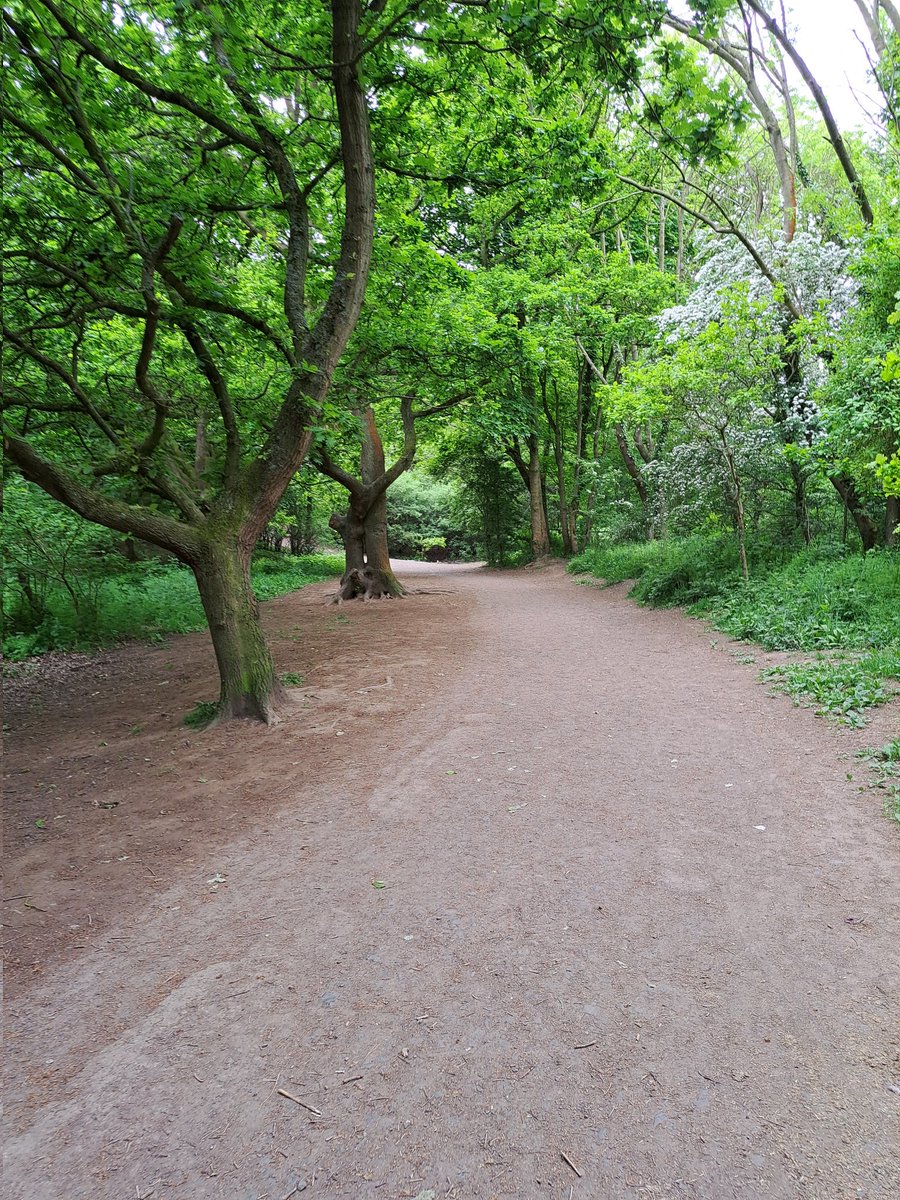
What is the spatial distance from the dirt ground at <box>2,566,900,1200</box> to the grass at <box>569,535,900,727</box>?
58cm

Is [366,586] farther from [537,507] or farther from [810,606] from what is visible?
[537,507]

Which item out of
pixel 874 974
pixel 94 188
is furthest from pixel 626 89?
pixel 874 974

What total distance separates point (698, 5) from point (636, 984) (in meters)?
5.29

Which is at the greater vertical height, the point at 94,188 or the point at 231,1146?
the point at 94,188

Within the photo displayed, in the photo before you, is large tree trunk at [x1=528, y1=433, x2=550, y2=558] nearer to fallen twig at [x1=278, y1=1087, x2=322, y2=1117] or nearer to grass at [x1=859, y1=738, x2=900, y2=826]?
grass at [x1=859, y1=738, x2=900, y2=826]

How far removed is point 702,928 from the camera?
8.86 feet

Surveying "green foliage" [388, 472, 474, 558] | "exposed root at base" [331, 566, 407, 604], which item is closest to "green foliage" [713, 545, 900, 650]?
"exposed root at base" [331, 566, 407, 604]

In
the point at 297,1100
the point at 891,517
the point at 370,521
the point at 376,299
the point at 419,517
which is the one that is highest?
the point at 376,299

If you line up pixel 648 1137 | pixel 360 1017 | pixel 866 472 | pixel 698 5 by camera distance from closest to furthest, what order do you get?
pixel 648 1137 < pixel 360 1017 < pixel 698 5 < pixel 866 472

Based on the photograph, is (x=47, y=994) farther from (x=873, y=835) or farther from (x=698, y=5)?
(x=698, y=5)

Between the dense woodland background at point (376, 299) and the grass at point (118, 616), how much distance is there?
7 cm

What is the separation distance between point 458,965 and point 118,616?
1012 cm

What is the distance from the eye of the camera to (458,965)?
8.41 ft

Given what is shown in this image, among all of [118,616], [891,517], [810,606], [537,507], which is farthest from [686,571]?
[537,507]
